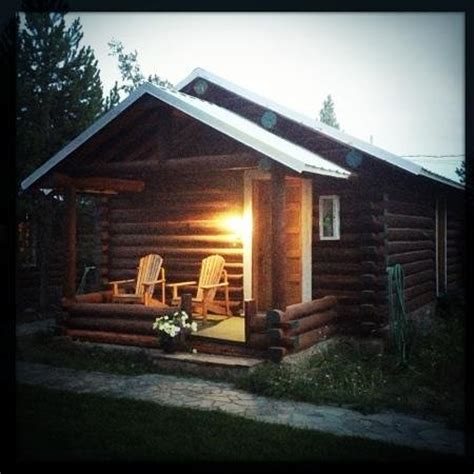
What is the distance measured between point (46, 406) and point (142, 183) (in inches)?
253

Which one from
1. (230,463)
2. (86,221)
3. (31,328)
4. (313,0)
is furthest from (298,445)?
(86,221)

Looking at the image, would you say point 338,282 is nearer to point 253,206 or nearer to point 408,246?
point 253,206

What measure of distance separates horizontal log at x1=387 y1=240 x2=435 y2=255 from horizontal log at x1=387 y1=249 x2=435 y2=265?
79 mm

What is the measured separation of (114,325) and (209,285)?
196 cm

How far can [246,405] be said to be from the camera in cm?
690

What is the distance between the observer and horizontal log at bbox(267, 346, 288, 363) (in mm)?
8133

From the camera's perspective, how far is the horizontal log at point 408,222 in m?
10.9

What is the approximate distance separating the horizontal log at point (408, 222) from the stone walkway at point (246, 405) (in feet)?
15.6

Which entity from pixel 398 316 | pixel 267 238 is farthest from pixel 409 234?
pixel 267 238

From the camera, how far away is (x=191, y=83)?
12.9m

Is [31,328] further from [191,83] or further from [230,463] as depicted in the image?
[230,463]

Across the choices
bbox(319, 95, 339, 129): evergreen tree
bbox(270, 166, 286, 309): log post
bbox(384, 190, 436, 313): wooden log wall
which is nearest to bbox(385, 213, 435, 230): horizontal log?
bbox(384, 190, 436, 313): wooden log wall

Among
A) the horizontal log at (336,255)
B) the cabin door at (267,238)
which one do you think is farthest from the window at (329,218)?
the cabin door at (267,238)

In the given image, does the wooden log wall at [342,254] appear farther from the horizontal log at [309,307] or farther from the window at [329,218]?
the horizontal log at [309,307]
